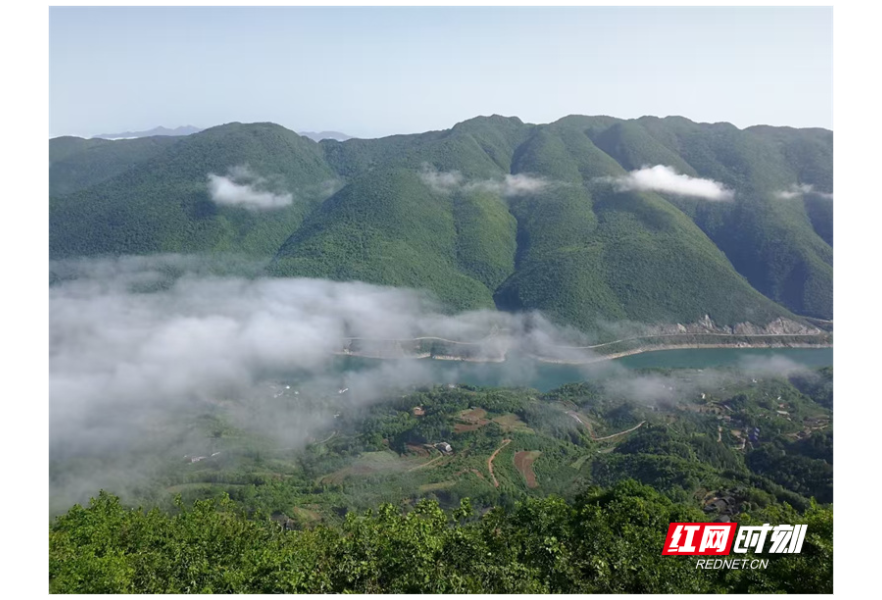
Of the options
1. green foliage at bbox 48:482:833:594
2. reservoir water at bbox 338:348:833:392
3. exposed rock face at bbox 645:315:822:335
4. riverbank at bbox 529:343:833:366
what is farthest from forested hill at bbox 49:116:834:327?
green foliage at bbox 48:482:833:594

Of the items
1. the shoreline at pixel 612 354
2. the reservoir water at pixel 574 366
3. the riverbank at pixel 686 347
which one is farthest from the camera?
the riverbank at pixel 686 347

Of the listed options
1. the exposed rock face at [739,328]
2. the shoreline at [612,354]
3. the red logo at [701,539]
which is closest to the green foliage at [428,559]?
the red logo at [701,539]

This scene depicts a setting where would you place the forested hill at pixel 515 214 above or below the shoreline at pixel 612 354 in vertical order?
above

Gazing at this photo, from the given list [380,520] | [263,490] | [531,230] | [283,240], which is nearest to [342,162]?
[283,240]

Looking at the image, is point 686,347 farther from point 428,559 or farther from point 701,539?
point 428,559

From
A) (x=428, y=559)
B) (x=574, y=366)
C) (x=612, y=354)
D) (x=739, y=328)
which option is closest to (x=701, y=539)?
(x=428, y=559)

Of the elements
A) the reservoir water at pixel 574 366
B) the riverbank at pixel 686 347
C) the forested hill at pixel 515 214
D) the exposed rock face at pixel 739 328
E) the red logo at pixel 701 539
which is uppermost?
the forested hill at pixel 515 214

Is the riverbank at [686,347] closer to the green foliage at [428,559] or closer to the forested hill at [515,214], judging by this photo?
the forested hill at [515,214]

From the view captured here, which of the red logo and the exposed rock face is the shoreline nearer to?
the exposed rock face
